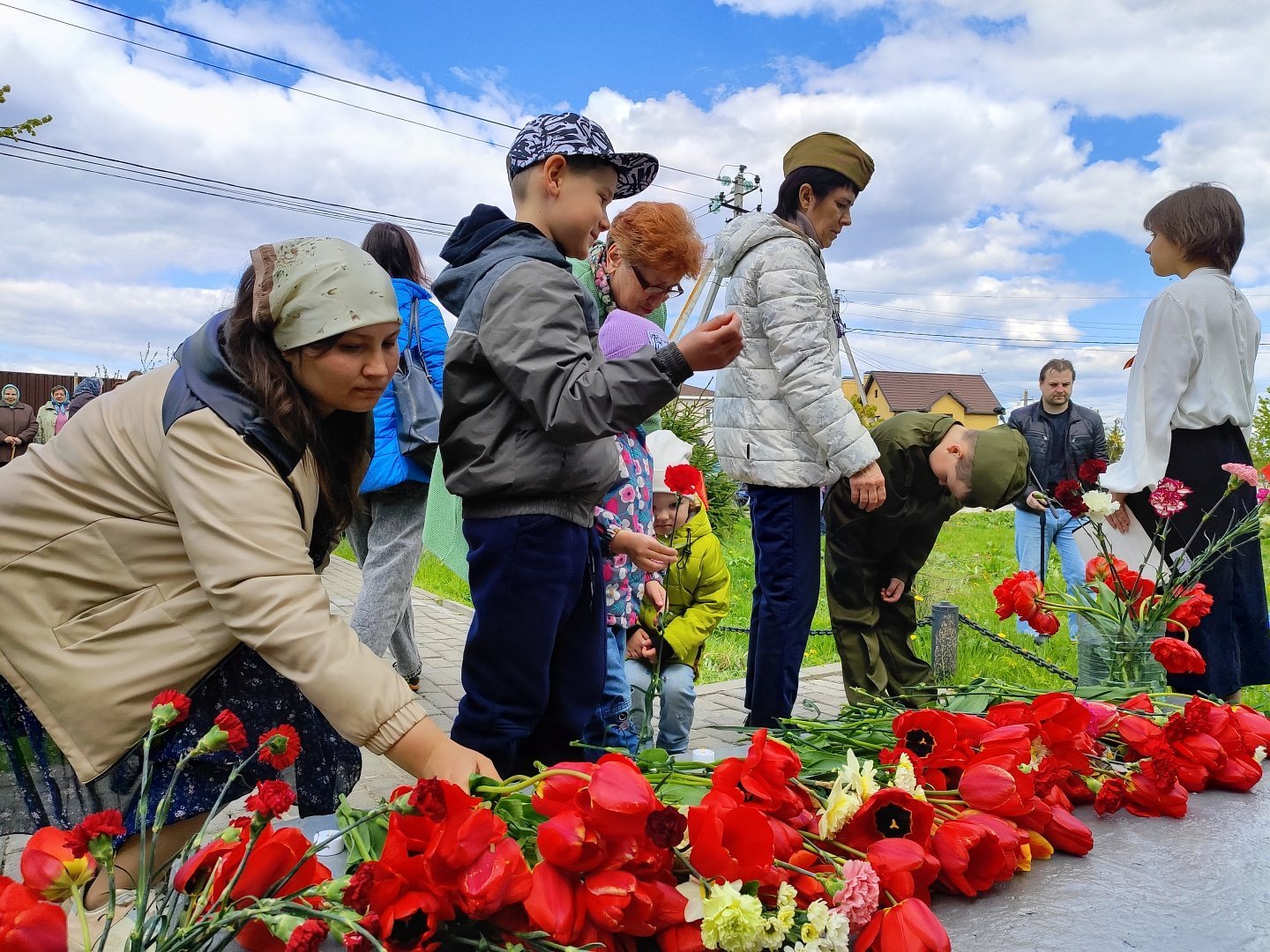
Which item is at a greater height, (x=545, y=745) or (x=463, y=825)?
(x=463, y=825)

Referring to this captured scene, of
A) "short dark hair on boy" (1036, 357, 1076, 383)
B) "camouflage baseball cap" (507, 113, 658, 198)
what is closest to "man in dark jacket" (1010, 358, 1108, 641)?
"short dark hair on boy" (1036, 357, 1076, 383)

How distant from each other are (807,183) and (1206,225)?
143 centimetres

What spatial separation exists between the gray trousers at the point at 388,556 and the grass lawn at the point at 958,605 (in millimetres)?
2033

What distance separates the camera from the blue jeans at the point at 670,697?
11.3ft

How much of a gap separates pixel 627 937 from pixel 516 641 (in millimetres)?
1215

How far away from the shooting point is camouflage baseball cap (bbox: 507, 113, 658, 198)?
7.23ft

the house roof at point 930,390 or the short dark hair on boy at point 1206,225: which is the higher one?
the house roof at point 930,390

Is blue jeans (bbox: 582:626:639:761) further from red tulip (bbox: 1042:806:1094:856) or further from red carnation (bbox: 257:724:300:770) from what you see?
red carnation (bbox: 257:724:300:770)

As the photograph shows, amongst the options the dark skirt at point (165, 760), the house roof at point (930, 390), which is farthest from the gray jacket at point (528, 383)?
the house roof at point (930, 390)

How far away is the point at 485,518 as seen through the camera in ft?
6.91

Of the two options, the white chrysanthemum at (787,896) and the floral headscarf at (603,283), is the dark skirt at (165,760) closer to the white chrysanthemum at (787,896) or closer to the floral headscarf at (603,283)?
the white chrysanthemum at (787,896)

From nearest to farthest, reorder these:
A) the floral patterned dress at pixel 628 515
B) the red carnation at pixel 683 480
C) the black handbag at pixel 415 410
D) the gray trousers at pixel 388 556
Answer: the red carnation at pixel 683 480 < the floral patterned dress at pixel 628 515 < the black handbag at pixel 415 410 < the gray trousers at pixel 388 556

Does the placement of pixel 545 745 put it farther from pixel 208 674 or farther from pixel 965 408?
pixel 965 408

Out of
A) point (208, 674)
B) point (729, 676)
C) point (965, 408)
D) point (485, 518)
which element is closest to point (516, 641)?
point (485, 518)
